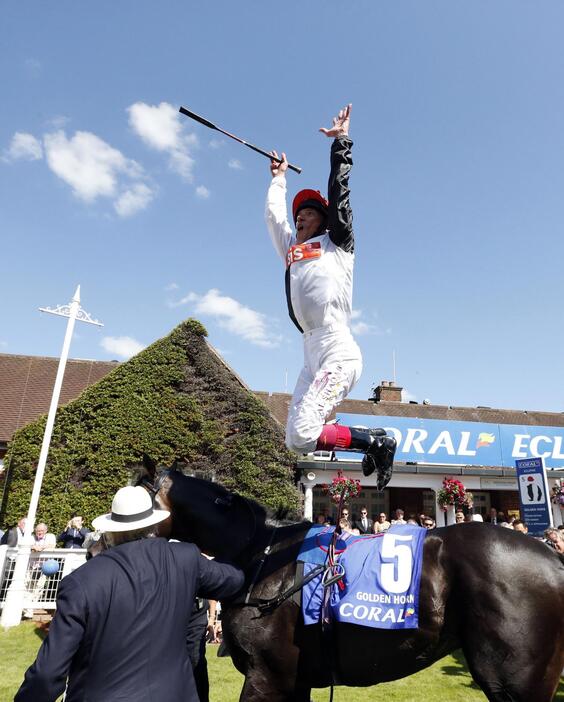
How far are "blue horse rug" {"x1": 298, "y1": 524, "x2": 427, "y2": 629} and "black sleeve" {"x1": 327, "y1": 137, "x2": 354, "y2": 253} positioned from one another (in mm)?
1985

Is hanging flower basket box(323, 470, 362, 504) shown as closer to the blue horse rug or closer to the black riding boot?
the black riding boot

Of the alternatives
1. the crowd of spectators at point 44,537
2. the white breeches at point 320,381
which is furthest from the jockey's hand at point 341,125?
the crowd of spectators at point 44,537

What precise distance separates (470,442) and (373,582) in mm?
15975

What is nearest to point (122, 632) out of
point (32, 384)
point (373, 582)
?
point (373, 582)

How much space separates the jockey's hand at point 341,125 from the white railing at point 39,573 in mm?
8990

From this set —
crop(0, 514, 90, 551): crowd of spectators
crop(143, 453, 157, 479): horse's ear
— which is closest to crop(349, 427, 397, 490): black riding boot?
crop(143, 453, 157, 479): horse's ear

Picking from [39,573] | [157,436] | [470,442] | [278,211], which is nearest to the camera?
[278,211]

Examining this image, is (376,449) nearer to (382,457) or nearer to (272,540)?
(382,457)

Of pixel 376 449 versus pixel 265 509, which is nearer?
pixel 376 449

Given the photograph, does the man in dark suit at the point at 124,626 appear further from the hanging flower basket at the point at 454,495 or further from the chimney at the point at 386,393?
the chimney at the point at 386,393

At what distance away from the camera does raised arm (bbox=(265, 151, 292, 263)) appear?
3.90 m

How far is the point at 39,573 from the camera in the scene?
9.66 m

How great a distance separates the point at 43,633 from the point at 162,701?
25.7ft

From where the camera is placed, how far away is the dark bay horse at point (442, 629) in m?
2.63
